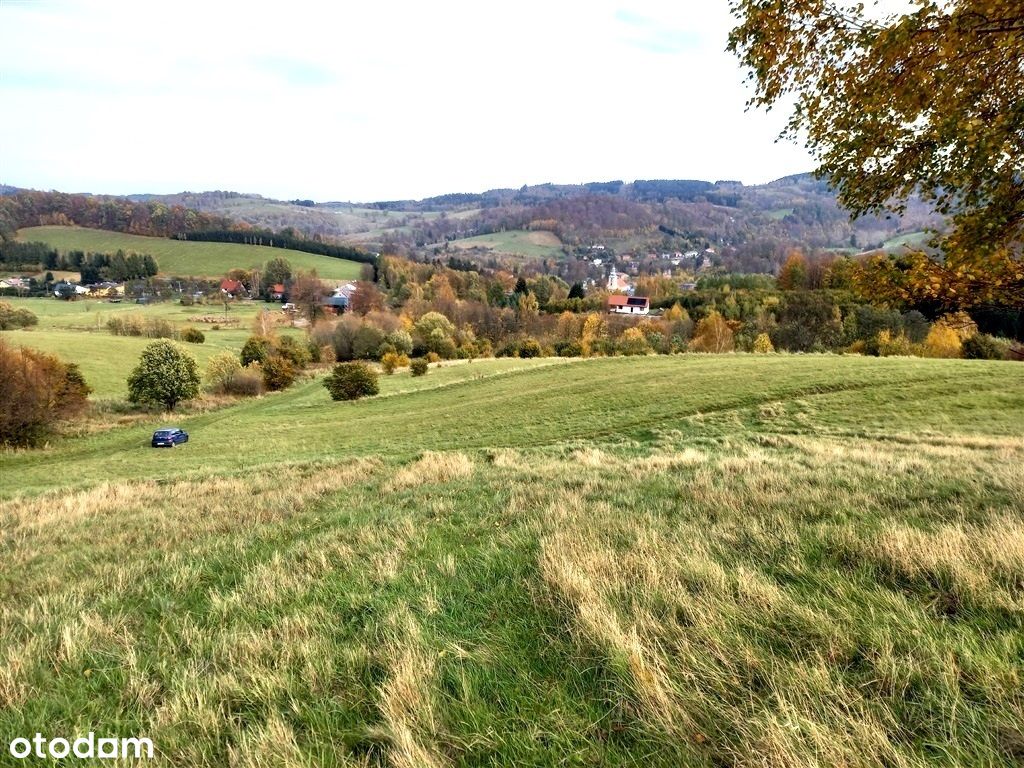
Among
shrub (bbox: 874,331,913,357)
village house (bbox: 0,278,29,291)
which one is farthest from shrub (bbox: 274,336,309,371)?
village house (bbox: 0,278,29,291)

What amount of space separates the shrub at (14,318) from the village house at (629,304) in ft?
350

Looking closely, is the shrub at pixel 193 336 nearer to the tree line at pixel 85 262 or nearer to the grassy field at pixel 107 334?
the grassy field at pixel 107 334

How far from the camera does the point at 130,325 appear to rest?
79.9m

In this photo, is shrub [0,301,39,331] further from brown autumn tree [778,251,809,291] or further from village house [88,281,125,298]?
brown autumn tree [778,251,809,291]

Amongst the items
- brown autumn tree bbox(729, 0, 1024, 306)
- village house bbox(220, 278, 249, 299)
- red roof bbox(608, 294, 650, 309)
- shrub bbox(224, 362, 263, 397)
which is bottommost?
shrub bbox(224, 362, 263, 397)

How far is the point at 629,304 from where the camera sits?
118m

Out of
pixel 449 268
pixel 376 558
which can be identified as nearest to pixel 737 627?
A: pixel 376 558

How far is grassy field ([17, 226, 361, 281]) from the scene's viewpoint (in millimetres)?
139750

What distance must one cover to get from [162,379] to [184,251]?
129989 mm

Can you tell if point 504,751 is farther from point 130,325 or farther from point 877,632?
point 130,325

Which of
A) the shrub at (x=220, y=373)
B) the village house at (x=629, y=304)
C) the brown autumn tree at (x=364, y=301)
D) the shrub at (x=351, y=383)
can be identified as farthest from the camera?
the village house at (x=629, y=304)

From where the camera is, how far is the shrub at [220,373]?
52747 mm

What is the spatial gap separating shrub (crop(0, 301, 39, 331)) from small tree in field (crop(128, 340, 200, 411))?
55.7 m

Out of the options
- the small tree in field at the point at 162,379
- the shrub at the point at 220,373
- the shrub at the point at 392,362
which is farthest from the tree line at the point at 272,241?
the small tree in field at the point at 162,379
